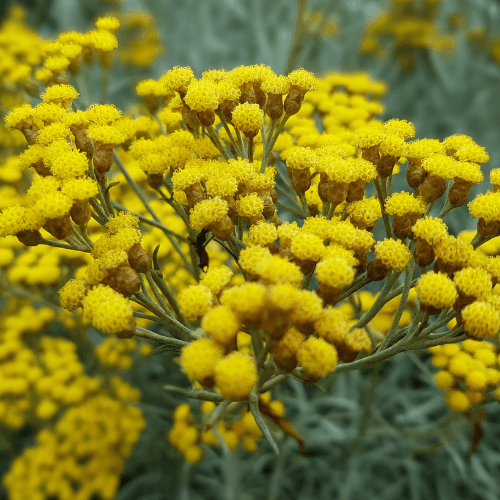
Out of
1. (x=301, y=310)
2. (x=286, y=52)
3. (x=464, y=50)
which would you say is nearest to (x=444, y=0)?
(x=464, y=50)

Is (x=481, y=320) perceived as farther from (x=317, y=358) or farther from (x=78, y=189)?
(x=78, y=189)

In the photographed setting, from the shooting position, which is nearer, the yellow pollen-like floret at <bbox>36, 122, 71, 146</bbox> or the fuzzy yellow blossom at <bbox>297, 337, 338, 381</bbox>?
the fuzzy yellow blossom at <bbox>297, 337, 338, 381</bbox>

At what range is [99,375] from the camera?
1861mm

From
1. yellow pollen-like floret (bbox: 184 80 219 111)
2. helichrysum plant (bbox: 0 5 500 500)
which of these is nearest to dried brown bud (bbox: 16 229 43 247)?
helichrysum plant (bbox: 0 5 500 500)

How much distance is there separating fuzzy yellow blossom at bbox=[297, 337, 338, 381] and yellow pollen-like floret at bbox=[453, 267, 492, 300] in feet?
0.71

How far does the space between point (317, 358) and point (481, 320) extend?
9.5 inches

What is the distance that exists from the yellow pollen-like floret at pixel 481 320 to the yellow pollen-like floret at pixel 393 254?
0.11 metres

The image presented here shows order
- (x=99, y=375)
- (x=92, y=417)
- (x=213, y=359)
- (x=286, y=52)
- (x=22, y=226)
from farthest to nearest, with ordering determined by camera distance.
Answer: (x=286, y=52) → (x=99, y=375) → (x=92, y=417) → (x=22, y=226) → (x=213, y=359)

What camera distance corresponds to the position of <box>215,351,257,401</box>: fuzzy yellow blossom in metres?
0.60

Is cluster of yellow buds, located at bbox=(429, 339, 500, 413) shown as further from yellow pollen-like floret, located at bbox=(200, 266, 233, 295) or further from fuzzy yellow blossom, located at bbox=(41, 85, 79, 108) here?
fuzzy yellow blossom, located at bbox=(41, 85, 79, 108)

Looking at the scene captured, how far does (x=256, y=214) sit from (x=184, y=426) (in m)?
1.05

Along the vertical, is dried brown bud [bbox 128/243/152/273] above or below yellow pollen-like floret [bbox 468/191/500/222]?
below

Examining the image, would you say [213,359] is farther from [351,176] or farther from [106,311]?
[351,176]

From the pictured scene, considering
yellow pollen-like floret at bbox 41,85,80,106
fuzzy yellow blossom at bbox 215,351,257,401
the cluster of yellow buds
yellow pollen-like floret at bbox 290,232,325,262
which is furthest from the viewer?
the cluster of yellow buds
